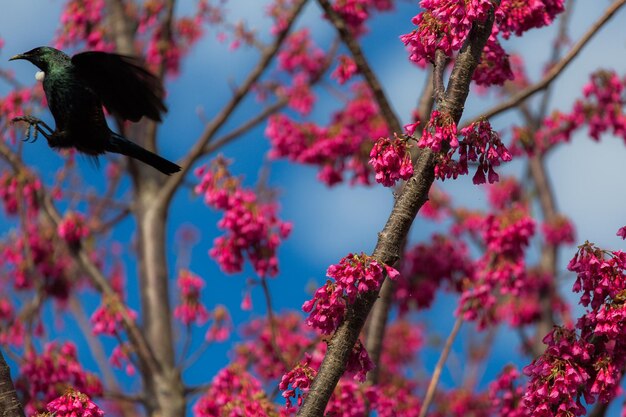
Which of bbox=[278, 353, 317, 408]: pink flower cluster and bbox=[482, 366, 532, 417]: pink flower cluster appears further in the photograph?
bbox=[482, 366, 532, 417]: pink flower cluster

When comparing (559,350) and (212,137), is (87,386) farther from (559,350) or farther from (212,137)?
(559,350)

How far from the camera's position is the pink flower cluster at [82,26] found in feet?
32.9

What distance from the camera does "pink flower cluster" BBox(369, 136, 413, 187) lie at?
3.93m

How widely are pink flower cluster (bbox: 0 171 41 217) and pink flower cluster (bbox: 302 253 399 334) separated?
214 inches

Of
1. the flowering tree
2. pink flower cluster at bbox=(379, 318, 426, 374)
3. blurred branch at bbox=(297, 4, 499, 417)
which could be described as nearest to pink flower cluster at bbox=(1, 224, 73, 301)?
the flowering tree

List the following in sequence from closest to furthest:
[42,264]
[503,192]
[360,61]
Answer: [360,61], [42,264], [503,192]

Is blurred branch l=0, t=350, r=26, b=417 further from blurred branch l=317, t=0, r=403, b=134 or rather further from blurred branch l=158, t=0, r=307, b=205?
blurred branch l=158, t=0, r=307, b=205

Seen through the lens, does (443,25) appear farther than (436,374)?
No

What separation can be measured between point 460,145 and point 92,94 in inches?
112

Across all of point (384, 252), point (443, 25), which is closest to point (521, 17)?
point (443, 25)

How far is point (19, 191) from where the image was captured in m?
8.75

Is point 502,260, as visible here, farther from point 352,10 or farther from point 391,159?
point 391,159

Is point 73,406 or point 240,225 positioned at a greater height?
point 240,225

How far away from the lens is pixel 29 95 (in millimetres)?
Answer: 9453
